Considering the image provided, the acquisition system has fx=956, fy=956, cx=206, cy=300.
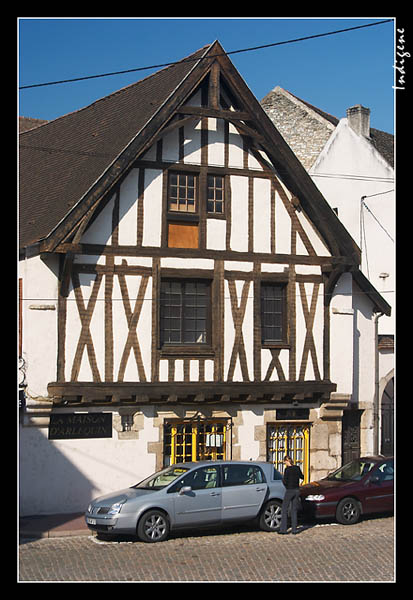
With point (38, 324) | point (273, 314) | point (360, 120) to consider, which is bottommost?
point (38, 324)

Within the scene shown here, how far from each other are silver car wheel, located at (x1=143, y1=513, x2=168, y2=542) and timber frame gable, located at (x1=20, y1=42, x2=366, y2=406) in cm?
408

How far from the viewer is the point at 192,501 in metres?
18.6

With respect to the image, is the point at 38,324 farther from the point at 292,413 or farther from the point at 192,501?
the point at 292,413

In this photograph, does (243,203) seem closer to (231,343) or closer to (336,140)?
(231,343)

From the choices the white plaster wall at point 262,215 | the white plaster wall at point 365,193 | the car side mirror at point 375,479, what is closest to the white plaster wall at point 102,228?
the white plaster wall at point 262,215

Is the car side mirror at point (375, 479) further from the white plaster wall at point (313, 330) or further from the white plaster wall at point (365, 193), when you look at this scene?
the white plaster wall at point (365, 193)

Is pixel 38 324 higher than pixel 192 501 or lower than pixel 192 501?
higher

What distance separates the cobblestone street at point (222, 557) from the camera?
15555 millimetres

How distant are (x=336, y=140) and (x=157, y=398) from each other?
15.7 metres

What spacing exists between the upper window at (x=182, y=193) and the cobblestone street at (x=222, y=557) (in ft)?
25.1

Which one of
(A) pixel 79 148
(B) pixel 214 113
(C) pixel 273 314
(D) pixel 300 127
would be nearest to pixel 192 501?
(C) pixel 273 314

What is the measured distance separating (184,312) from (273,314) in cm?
233

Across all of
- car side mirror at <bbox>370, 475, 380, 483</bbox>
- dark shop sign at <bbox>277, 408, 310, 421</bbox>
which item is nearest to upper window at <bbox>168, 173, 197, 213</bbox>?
dark shop sign at <bbox>277, 408, 310, 421</bbox>

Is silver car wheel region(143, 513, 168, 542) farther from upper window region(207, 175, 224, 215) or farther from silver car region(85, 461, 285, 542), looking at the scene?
upper window region(207, 175, 224, 215)
